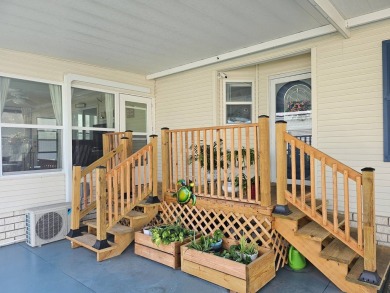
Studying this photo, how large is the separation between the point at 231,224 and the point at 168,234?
832mm

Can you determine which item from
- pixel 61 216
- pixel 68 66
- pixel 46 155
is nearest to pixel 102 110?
pixel 68 66

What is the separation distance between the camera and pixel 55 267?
11.3 ft

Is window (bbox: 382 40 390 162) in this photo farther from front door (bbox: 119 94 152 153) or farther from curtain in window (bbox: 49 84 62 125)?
curtain in window (bbox: 49 84 62 125)

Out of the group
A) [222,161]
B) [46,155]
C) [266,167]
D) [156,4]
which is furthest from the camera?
[46,155]

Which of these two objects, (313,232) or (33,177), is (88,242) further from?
(313,232)

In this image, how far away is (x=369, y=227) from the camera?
2.56m

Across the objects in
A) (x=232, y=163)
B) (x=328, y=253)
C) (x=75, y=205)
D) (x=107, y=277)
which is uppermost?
(x=232, y=163)

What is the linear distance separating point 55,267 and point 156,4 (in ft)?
11.2

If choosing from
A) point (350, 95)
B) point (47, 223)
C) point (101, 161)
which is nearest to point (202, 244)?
point (101, 161)

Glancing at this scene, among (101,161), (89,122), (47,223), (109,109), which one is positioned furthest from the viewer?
(109,109)

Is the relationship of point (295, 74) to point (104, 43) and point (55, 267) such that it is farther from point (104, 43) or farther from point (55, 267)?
point (55, 267)

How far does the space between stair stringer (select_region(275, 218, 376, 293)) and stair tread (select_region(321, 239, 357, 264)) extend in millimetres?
51

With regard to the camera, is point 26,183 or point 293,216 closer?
point 293,216

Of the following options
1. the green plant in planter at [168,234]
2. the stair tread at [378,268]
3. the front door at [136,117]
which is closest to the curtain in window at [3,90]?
the front door at [136,117]
